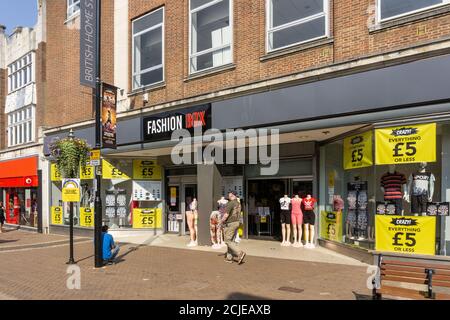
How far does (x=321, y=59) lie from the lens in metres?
11.1

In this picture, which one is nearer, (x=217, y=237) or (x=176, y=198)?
(x=217, y=237)

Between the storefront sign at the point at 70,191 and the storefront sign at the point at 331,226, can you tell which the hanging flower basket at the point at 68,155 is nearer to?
the storefront sign at the point at 70,191

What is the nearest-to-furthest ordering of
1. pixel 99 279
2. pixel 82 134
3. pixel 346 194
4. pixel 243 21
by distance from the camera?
1. pixel 99 279
2. pixel 346 194
3. pixel 243 21
4. pixel 82 134

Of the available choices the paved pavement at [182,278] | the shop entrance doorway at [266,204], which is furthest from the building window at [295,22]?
the paved pavement at [182,278]

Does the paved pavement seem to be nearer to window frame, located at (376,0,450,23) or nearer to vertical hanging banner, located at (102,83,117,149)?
vertical hanging banner, located at (102,83,117,149)

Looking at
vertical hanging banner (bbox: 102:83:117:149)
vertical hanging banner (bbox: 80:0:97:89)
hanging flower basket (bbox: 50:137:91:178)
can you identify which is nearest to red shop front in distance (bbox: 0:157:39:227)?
vertical hanging banner (bbox: 80:0:97:89)

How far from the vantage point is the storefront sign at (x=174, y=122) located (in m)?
13.6

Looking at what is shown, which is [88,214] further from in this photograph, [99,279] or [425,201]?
[425,201]

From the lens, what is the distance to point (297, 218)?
42.7 ft

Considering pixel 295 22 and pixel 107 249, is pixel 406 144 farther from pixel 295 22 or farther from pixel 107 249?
pixel 107 249

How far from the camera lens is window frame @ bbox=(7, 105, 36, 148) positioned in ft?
73.3

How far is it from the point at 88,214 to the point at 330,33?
485 inches

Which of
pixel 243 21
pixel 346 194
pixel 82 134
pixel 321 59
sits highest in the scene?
pixel 243 21
